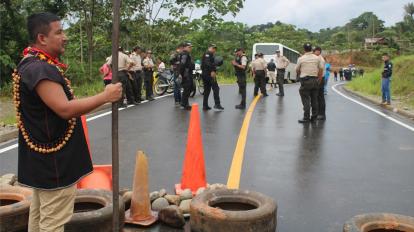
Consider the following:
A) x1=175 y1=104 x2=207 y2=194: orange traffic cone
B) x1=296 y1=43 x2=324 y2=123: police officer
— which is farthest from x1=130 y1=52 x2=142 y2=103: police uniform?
x1=175 y1=104 x2=207 y2=194: orange traffic cone

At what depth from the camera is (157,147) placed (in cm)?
773

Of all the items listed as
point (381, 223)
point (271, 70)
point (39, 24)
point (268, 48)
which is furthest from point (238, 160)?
point (268, 48)

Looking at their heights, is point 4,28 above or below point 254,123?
above

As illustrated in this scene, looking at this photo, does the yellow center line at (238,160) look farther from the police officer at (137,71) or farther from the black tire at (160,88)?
the black tire at (160,88)

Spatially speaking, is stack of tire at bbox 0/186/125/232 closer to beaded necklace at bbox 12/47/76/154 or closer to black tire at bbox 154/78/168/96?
beaded necklace at bbox 12/47/76/154

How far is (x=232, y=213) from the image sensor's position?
3.79m

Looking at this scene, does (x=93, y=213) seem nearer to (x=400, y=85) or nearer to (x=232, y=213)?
(x=232, y=213)

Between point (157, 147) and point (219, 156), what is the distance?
1220 millimetres

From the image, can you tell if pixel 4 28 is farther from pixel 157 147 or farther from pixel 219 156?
pixel 219 156

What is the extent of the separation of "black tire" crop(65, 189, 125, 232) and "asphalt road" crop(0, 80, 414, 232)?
0.54 meters

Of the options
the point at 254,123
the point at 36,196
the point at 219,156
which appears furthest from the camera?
the point at 254,123

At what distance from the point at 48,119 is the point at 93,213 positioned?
50.5 inches

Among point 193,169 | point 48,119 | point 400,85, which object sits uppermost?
point 48,119

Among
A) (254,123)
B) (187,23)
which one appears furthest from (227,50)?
(254,123)
